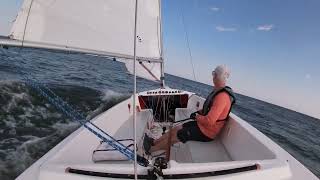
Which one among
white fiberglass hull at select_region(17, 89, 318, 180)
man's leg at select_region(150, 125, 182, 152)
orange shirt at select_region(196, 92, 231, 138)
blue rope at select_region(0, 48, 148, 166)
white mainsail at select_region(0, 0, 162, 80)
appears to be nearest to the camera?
white fiberglass hull at select_region(17, 89, 318, 180)

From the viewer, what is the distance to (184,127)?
438 cm

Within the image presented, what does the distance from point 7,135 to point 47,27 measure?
3.57 m

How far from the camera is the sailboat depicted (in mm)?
2412

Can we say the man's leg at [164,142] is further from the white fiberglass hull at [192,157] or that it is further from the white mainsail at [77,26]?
the white mainsail at [77,26]

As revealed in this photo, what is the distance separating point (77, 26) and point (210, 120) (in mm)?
2347

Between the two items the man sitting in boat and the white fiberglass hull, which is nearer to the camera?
the white fiberglass hull

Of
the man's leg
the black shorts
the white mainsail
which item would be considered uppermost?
the white mainsail

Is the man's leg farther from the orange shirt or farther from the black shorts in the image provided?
the orange shirt

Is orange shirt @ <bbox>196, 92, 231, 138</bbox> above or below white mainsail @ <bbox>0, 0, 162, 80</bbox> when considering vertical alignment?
below

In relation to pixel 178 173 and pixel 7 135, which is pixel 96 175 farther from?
pixel 7 135

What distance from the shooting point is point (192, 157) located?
4.07 m

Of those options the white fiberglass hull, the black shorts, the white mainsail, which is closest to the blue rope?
the white fiberglass hull

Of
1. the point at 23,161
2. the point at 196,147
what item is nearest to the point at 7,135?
the point at 23,161

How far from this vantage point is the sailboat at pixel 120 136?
2.41m
